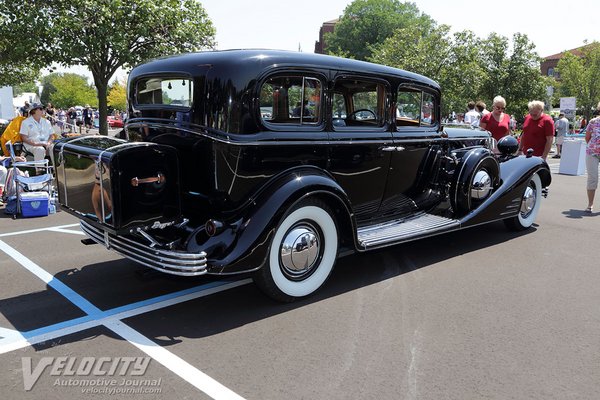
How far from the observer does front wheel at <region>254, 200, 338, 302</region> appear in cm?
350

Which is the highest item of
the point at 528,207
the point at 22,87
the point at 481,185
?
the point at 22,87

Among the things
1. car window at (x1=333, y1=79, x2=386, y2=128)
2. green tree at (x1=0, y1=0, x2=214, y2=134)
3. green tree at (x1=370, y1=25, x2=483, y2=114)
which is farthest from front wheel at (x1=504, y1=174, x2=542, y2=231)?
green tree at (x1=370, y1=25, x2=483, y2=114)

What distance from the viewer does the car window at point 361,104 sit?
4332 mm

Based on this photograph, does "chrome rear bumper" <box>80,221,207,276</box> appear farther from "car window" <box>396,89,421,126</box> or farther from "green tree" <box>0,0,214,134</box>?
"green tree" <box>0,0,214,134</box>

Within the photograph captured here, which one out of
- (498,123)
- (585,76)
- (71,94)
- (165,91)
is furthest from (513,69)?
(71,94)

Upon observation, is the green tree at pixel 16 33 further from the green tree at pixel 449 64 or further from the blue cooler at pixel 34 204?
the green tree at pixel 449 64

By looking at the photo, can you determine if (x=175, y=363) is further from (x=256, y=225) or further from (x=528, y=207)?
(x=528, y=207)

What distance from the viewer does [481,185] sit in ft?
17.1

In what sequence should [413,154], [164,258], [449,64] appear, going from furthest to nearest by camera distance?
[449,64], [413,154], [164,258]

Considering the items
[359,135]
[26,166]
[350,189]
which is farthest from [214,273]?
[26,166]

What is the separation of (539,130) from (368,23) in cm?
5112

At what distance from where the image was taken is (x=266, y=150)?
11.6 ft

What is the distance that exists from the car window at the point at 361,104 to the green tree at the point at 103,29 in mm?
11677

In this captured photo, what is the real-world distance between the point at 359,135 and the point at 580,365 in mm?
2406
